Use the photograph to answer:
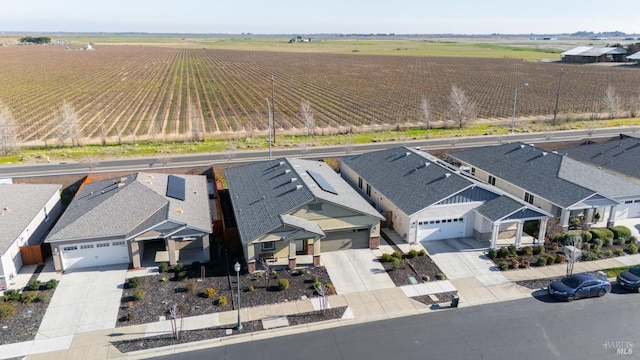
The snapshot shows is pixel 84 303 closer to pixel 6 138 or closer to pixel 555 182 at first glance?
pixel 555 182

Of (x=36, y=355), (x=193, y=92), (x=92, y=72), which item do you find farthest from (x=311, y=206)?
(x=92, y=72)

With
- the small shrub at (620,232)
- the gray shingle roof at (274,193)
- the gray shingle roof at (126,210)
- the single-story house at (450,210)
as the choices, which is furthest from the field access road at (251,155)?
the small shrub at (620,232)

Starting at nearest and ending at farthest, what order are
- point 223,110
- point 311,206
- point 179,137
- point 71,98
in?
point 311,206
point 179,137
point 223,110
point 71,98

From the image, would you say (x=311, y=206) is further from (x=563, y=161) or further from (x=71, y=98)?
(x=71, y=98)

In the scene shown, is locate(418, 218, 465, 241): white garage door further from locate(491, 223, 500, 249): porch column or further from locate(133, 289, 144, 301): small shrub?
locate(133, 289, 144, 301): small shrub

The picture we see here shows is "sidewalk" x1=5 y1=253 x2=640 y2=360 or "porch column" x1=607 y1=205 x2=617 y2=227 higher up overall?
"porch column" x1=607 y1=205 x2=617 y2=227

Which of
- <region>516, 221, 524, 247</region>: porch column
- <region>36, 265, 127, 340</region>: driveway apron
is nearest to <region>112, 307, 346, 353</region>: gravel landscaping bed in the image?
<region>36, 265, 127, 340</region>: driveway apron

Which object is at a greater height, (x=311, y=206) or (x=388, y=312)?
(x=311, y=206)

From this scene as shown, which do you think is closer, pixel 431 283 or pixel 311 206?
pixel 431 283
